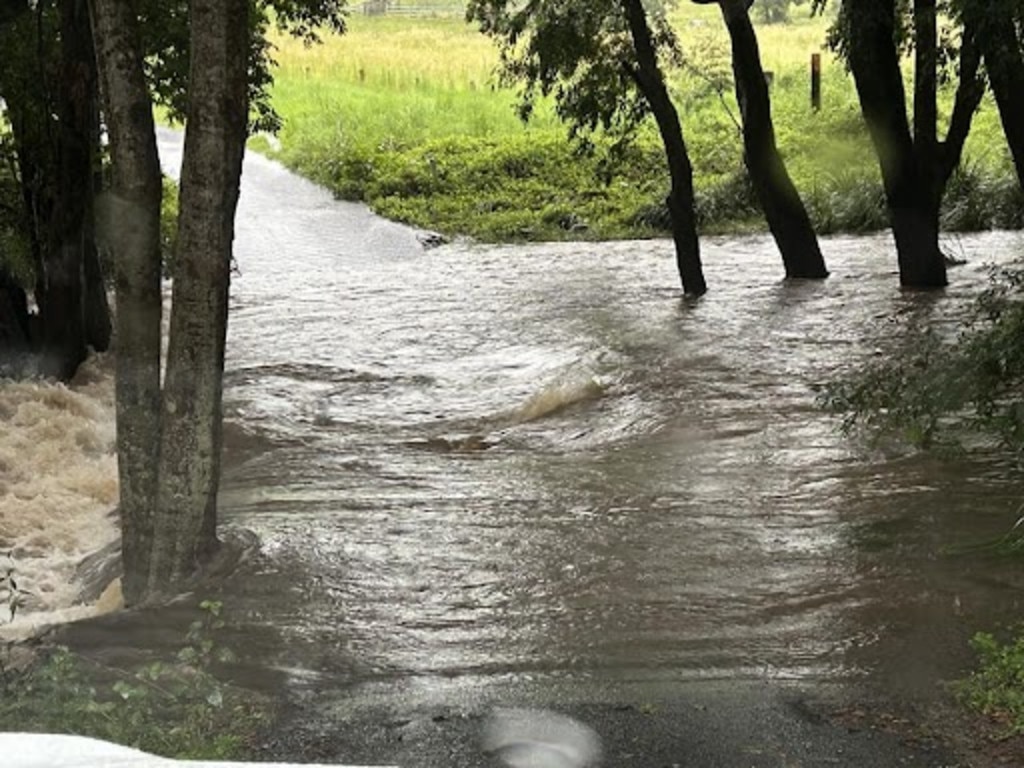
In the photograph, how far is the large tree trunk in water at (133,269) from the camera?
7305mm

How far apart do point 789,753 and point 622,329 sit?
39.0ft

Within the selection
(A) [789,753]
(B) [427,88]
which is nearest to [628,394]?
(A) [789,753]

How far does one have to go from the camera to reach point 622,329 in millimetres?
17016

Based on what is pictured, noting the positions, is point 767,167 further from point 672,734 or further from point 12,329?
point 672,734

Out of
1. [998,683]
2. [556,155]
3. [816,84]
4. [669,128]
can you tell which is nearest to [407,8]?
[556,155]

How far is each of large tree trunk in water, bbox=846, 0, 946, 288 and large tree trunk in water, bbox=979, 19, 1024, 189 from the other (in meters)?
1.55

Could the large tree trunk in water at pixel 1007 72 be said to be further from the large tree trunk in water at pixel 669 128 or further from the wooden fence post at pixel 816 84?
the wooden fence post at pixel 816 84

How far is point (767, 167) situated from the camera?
1888 centimetres

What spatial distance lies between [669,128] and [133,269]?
1147 cm

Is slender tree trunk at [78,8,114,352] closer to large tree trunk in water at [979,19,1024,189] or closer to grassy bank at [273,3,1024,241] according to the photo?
grassy bank at [273,3,1024,241]

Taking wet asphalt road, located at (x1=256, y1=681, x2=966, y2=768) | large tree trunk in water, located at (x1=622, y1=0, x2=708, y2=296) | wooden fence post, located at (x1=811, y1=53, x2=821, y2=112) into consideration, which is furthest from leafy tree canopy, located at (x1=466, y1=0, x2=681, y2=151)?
wooden fence post, located at (x1=811, y1=53, x2=821, y2=112)

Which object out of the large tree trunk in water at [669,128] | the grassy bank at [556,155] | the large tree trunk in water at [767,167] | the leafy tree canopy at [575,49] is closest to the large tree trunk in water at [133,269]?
the leafy tree canopy at [575,49]

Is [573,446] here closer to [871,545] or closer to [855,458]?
[855,458]

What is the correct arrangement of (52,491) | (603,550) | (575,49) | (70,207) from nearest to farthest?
(603,550) < (52,491) < (70,207) < (575,49)
